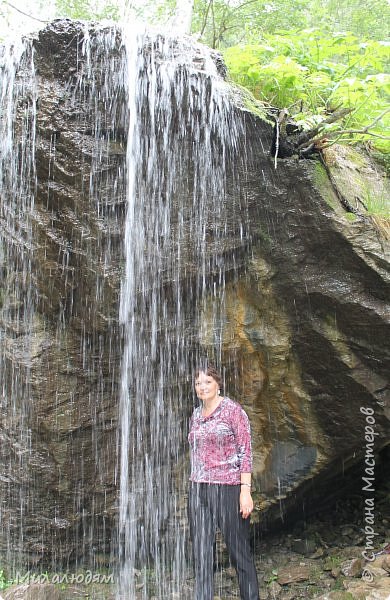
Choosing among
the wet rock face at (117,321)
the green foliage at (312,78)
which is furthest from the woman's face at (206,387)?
the green foliage at (312,78)

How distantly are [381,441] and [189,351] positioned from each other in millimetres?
2017

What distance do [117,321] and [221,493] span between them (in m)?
1.86

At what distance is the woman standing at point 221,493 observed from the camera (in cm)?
303

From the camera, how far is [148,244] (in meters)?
4.23

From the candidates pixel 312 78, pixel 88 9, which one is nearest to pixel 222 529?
pixel 312 78

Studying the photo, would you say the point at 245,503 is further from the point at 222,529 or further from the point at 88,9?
the point at 88,9

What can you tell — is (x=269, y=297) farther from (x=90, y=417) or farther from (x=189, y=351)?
(x=90, y=417)

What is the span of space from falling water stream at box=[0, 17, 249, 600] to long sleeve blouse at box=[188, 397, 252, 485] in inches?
48.6

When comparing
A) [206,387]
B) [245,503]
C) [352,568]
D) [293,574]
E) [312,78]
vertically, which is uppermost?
[312,78]

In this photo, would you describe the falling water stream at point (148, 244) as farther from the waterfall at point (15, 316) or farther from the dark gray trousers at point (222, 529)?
the dark gray trousers at point (222, 529)

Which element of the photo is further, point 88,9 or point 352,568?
point 88,9

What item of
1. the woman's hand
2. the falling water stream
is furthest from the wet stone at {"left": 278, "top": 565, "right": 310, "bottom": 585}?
the woman's hand

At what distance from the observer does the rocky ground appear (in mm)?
3932

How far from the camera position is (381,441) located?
4.47 metres
